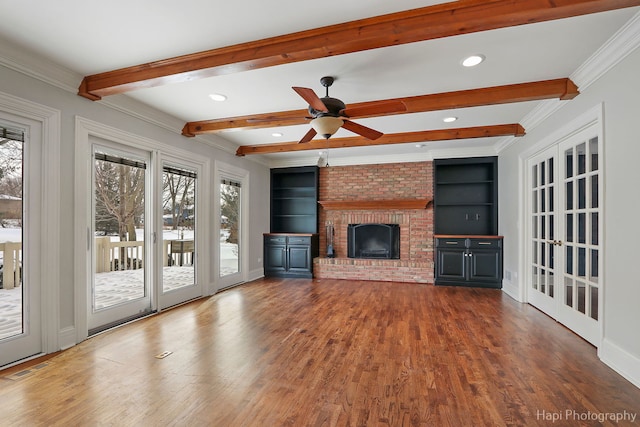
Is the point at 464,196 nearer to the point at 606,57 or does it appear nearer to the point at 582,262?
the point at 582,262

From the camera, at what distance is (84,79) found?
2.96 metres

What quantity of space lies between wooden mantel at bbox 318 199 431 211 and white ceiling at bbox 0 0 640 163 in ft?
8.70

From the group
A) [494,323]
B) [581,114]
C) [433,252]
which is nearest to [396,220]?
[433,252]

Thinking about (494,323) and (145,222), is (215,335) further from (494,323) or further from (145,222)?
(494,323)

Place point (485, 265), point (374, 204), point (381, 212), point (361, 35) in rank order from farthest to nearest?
point (381, 212) → point (374, 204) → point (485, 265) → point (361, 35)

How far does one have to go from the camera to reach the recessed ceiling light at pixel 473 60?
8.51 feet

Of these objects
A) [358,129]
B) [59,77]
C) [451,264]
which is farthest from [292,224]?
[59,77]

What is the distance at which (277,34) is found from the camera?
7.47 ft

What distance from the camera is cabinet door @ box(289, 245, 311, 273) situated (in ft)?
21.5

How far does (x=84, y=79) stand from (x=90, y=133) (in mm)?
511

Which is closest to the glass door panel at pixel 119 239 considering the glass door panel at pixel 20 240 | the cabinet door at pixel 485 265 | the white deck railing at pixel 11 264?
the glass door panel at pixel 20 240

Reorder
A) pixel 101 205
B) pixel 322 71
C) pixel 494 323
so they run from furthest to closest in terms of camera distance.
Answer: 1. pixel 494 323
2. pixel 101 205
3. pixel 322 71

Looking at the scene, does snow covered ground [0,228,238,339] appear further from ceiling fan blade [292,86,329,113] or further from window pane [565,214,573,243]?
window pane [565,214,573,243]

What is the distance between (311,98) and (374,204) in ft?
13.4
